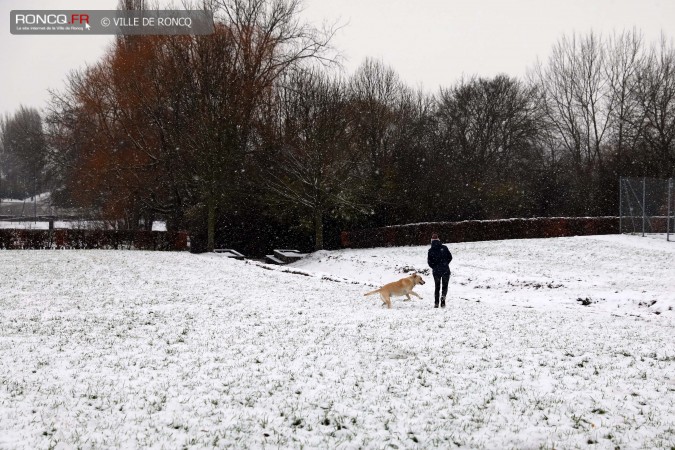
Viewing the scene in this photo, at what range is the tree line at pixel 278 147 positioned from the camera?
3484cm

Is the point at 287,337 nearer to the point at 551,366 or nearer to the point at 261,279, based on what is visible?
the point at 551,366

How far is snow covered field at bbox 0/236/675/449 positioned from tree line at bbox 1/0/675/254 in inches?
739

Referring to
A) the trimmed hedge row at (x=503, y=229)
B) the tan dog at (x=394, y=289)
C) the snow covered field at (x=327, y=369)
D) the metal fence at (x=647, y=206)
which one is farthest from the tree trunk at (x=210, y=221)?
the metal fence at (x=647, y=206)

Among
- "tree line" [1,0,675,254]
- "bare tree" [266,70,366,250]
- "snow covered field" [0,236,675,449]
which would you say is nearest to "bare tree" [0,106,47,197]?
"tree line" [1,0,675,254]

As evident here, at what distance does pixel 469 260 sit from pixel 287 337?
59.0ft

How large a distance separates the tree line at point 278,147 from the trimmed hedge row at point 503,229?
476 cm

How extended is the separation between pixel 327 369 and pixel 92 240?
28.8 meters

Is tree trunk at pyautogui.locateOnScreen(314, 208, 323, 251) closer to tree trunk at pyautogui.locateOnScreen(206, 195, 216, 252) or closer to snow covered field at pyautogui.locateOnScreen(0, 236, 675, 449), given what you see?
tree trunk at pyautogui.locateOnScreen(206, 195, 216, 252)

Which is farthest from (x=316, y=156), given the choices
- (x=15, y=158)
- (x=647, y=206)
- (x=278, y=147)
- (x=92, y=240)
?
(x=15, y=158)

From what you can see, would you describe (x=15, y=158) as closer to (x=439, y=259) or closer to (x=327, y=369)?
(x=439, y=259)

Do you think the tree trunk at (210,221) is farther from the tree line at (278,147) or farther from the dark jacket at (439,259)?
the dark jacket at (439,259)

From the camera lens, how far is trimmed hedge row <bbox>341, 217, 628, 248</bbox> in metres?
32.3

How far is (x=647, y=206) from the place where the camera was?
3044 centimetres

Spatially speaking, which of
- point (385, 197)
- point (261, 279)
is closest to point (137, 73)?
point (385, 197)
